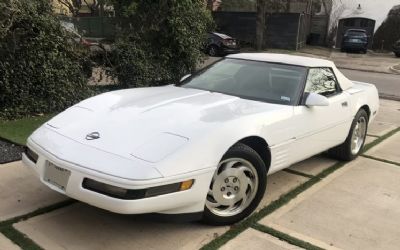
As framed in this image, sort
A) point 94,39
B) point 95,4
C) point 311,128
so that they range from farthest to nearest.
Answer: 1. point 95,4
2. point 94,39
3. point 311,128

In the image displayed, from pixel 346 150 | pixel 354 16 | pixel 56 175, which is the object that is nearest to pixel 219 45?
pixel 354 16

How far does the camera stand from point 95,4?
407 inches

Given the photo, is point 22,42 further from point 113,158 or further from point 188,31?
point 113,158

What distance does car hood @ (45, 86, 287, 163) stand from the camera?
3.34m

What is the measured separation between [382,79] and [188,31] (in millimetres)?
10558

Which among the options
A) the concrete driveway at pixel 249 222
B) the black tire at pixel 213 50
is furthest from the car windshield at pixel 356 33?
the concrete driveway at pixel 249 222

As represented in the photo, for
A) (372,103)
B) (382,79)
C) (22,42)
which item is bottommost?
(382,79)

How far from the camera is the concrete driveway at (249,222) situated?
3.44 m

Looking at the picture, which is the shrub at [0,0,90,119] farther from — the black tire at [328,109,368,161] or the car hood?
the black tire at [328,109,368,161]

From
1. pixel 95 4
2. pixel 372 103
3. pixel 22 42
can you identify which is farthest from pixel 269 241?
pixel 95 4

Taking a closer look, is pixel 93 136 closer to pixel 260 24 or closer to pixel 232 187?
pixel 232 187

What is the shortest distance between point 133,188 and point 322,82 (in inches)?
115

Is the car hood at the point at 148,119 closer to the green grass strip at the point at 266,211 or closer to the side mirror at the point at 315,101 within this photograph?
the side mirror at the point at 315,101

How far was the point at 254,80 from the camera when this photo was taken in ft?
15.7
